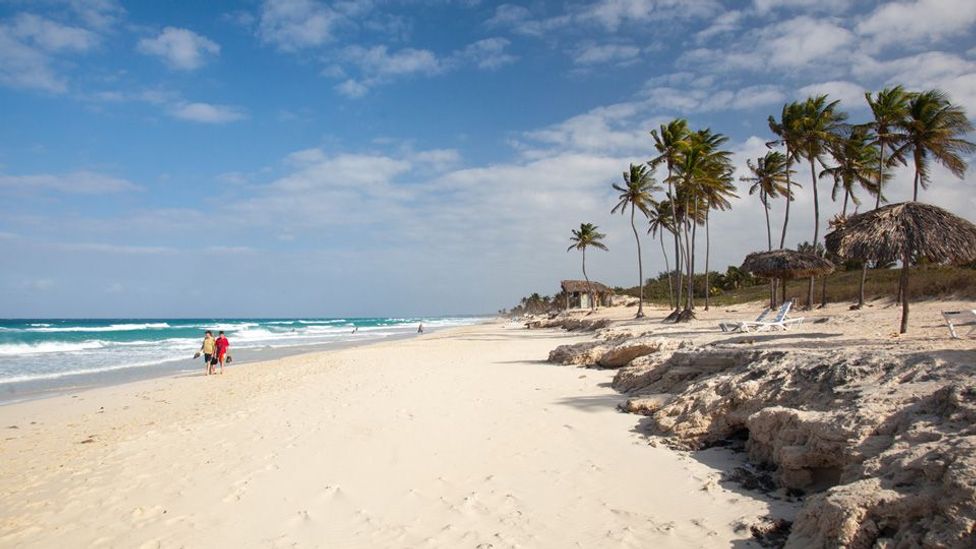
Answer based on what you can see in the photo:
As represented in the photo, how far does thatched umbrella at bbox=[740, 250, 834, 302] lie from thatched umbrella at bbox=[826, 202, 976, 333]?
1091cm

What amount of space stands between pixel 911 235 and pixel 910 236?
27 millimetres

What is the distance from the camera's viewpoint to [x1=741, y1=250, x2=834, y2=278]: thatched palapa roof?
2286 cm

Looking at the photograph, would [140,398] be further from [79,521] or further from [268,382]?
[79,521]

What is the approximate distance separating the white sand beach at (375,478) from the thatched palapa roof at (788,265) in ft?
56.2

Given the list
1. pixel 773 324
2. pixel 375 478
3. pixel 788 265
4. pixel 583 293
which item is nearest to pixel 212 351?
pixel 375 478

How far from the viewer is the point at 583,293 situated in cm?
5641

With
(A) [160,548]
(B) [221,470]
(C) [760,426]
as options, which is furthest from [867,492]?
(B) [221,470]

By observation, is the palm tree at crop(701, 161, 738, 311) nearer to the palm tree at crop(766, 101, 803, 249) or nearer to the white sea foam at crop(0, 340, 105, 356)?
the palm tree at crop(766, 101, 803, 249)

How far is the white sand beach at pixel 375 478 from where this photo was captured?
13.8ft

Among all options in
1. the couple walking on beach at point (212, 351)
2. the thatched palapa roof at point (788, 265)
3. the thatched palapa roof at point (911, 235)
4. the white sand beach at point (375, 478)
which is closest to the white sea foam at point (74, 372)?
the couple walking on beach at point (212, 351)

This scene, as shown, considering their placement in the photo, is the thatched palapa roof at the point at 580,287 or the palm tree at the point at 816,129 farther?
the thatched palapa roof at the point at 580,287

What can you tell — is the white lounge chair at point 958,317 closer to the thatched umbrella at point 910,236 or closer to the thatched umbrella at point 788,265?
the thatched umbrella at point 910,236

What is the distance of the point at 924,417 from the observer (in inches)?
158

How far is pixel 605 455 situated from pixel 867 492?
8.75 ft
